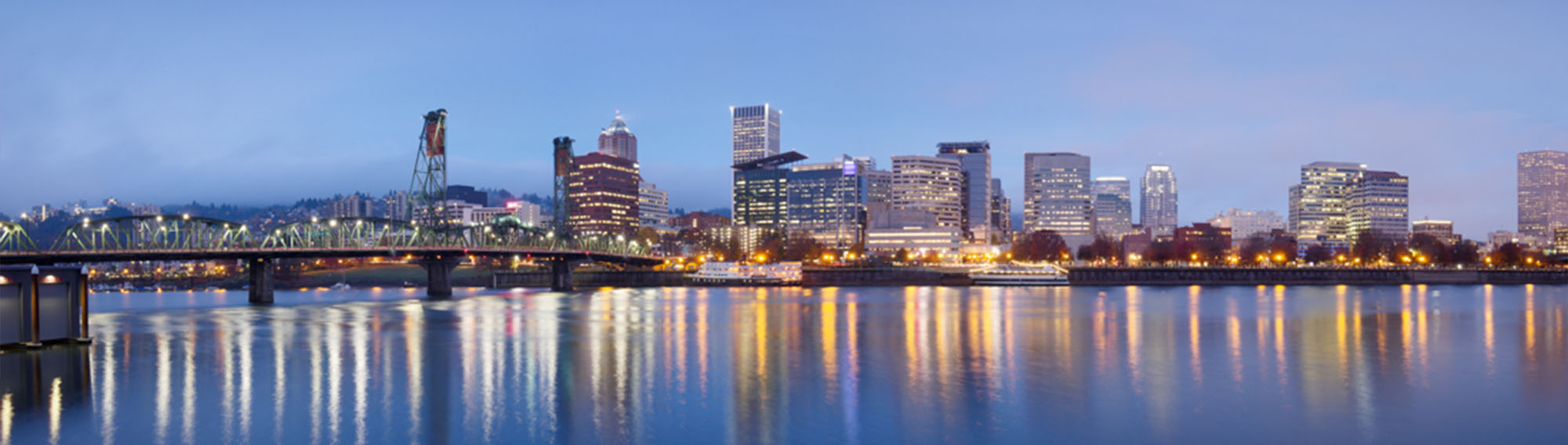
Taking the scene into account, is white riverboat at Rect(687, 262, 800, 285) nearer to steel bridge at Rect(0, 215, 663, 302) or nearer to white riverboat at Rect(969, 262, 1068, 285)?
steel bridge at Rect(0, 215, 663, 302)

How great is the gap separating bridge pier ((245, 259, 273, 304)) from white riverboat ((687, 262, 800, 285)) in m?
65.2

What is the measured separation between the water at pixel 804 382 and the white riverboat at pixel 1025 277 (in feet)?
280

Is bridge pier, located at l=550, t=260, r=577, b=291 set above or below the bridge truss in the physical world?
below

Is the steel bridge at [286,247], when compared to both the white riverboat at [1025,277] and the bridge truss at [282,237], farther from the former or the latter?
the white riverboat at [1025,277]

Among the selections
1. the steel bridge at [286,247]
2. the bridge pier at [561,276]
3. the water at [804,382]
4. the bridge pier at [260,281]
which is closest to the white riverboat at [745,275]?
the steel bridge at [286,247]

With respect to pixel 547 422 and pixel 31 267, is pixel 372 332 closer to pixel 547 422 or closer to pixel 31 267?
pixel 31 267

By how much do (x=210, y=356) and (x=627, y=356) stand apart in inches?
618

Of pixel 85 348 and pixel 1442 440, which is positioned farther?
pixel 85 348

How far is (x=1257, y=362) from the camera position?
110 feet

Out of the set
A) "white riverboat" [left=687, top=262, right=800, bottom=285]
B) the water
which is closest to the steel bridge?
"white riverboat" [left=687, top=262, right=800, bottom=285]

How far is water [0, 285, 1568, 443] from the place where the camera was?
20.7 metres

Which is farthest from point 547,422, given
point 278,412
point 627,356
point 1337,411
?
point 1337,411

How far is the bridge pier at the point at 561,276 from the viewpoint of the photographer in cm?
12744

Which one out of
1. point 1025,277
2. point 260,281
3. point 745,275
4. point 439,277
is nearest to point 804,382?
point 260,281
